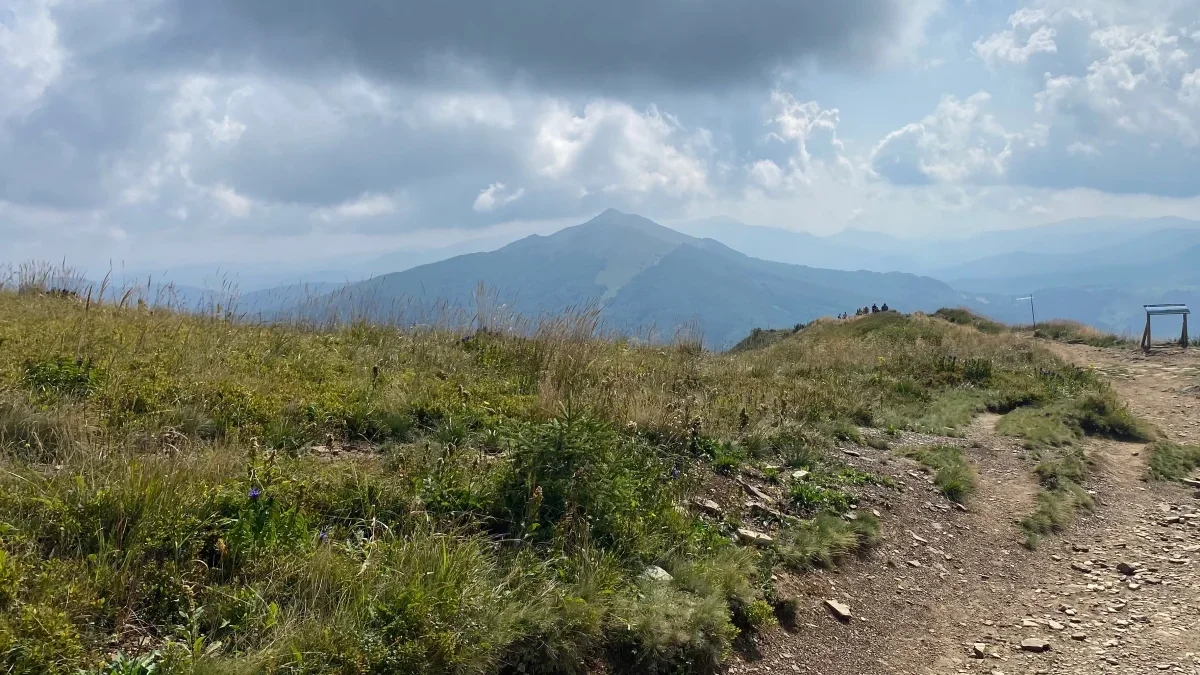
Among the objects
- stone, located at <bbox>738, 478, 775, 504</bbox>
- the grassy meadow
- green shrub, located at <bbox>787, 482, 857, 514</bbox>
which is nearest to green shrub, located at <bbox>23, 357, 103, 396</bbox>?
the grassy meadow


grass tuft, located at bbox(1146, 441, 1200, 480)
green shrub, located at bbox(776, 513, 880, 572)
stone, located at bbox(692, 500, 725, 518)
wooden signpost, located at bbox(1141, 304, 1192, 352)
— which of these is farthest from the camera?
wooden signpost, located at bbox(1141, 304, 1192, 352)

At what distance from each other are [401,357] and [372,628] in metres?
6.00

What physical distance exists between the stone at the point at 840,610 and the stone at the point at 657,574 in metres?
1.48

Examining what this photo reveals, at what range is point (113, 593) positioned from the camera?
9.40ft

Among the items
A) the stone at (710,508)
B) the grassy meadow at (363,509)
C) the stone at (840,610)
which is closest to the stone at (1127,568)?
the grassy meadow at (363,509)

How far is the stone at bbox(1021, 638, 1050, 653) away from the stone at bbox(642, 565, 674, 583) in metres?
2.77

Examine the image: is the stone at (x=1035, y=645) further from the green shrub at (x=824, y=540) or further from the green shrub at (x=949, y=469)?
the green shrub at (x=949, y=469)

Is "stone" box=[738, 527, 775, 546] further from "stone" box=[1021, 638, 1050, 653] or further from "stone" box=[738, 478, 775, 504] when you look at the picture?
"stone" box=[1021, 638, 1050, 653]

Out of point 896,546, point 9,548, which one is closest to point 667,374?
point 896,546

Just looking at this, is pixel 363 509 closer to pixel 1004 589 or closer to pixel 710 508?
pixel 710 508

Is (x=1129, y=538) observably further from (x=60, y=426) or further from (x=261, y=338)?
(x=261, y=338)

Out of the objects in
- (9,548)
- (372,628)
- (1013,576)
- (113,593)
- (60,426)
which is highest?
(60,426)

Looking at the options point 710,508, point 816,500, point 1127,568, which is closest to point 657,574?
point 710,508

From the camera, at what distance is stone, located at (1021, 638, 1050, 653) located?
4.62 meters
